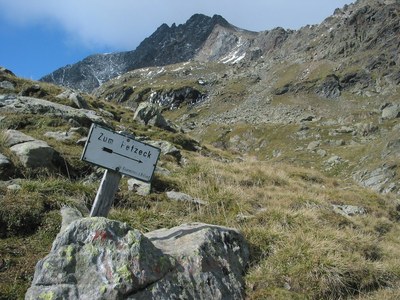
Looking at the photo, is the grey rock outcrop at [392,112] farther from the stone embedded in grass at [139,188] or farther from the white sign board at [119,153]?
the white sign board at [119,153]

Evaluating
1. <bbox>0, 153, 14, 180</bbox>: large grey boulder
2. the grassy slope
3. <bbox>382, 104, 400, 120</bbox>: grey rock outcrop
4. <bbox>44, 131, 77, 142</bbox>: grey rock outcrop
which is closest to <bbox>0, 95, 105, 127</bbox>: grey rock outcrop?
<bbox>44, 131, 77, 142</bbox>: grey rock outcrop

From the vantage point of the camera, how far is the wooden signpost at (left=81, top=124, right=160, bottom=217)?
6566mm

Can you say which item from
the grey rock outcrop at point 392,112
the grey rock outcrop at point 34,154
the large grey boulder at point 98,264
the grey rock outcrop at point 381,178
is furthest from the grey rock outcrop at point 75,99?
the grey rock outcrop at point 392,112

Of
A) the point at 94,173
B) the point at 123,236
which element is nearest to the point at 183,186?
the point at 94,173

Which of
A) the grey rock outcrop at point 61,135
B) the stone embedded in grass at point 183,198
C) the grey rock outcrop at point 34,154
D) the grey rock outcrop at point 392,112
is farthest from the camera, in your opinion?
the grey rock outcrop at point 392,112

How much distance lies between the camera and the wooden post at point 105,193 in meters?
6.78

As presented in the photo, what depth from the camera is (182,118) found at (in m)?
Result: 156

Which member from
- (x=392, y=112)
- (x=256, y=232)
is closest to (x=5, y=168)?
(x=256, y=232)

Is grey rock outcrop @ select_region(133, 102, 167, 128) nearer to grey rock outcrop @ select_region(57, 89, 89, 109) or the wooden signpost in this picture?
grey rock outcrop @ select_region(57, 89, 89, 109)

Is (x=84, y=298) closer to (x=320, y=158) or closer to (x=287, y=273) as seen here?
(x=287, y=273)

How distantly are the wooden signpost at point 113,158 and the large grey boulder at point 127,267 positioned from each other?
1.06 metres

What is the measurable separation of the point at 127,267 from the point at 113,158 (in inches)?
78.4

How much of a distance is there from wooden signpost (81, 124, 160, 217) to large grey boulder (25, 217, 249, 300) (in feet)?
3.49

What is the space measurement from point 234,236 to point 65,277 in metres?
3.06
